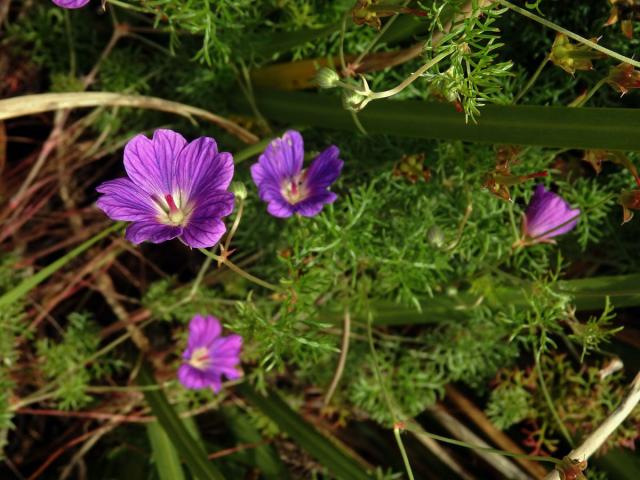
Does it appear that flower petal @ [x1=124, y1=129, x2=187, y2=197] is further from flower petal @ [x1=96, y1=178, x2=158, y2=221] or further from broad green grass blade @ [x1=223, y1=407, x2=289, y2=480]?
broad green grass blade @ [x1=223, y1=407, x2=289, y2=480]

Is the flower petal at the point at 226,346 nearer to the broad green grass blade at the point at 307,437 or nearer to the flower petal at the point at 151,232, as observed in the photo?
the broad green grass blade at the point at 307,437

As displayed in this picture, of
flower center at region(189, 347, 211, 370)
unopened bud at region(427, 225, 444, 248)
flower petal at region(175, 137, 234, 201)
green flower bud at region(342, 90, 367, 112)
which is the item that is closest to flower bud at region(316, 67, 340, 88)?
green flower bud at region(342, 90, 367, 112)

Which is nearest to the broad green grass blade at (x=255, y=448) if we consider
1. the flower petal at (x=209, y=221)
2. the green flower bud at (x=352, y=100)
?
the flower petal at (x=209, y=221)

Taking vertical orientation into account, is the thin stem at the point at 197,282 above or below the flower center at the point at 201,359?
above

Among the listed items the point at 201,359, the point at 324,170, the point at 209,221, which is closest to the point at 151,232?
the point at 209,221

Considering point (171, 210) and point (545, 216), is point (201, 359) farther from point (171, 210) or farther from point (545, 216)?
point (545, 216)

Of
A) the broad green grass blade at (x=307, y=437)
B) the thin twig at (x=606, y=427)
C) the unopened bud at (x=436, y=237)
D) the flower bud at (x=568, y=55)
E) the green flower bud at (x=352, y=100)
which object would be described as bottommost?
the broad green grass blade at (x=307, y=437)
